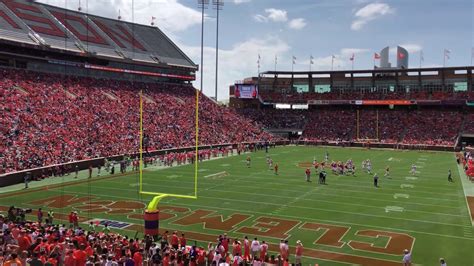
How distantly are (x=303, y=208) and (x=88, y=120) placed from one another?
2616 cm

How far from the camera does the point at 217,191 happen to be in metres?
26.9

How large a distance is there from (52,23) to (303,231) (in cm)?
4622

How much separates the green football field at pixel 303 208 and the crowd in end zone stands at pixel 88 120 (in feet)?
17.1

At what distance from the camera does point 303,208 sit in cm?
2272

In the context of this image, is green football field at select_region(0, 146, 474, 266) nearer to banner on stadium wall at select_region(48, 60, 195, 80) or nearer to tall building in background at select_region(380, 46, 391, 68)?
banner on stadium wall at select_region(48, 60, 195, 80)

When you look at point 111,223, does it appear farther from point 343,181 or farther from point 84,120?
point 84,120

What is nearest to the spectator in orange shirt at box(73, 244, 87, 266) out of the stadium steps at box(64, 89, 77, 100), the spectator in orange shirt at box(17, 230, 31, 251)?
the spectator in orange shirt at box(17, 230, 31, 251)

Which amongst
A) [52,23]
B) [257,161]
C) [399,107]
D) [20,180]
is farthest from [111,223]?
[399,107]

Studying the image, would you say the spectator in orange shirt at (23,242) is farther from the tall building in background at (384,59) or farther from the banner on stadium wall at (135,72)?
the tall building in background at (384,59)

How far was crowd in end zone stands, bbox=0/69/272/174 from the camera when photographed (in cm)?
3362

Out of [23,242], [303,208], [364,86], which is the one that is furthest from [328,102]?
[23,242]

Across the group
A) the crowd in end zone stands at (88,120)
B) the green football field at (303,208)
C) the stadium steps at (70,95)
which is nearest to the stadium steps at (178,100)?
the crowd in end zone stands at (88,120)

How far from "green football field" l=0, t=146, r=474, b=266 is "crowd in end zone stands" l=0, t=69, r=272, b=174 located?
5206mm

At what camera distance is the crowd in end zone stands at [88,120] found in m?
33.6
